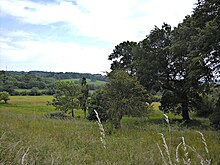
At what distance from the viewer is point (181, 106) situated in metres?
33.0

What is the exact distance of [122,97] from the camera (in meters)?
16.8

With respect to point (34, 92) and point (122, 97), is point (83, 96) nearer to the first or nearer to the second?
point (122, 97)

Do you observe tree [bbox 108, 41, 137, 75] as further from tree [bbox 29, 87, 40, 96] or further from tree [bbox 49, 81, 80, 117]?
tree [bbox 29, 87, 40, 96]

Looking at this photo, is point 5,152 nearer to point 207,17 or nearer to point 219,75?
point 207,17

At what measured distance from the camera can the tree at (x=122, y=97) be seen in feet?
54.3

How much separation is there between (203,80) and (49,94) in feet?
276

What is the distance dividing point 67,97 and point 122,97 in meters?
22.5

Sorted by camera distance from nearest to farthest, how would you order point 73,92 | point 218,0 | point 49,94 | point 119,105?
point 218,0
point 119,105
point 73,92
point 49,94

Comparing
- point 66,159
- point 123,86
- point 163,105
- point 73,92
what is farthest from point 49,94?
point 66,159

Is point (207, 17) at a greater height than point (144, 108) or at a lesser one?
greater

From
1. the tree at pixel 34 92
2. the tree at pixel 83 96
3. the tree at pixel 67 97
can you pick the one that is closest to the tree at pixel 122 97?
the tree at pixel 67 97

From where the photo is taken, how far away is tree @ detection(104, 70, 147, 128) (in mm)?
16562

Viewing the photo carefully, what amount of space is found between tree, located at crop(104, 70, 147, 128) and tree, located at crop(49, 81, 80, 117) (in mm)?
21277

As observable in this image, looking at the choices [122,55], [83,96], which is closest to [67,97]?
[83,96]
